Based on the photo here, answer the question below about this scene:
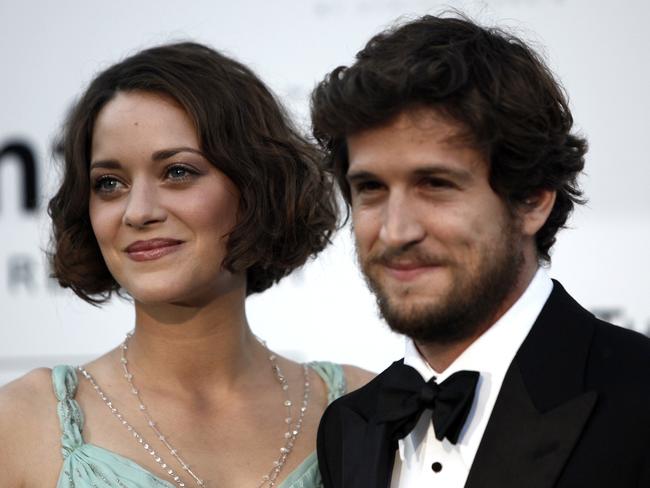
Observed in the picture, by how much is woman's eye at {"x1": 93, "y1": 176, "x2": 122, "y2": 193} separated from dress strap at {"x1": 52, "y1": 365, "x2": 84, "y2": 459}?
0.50m

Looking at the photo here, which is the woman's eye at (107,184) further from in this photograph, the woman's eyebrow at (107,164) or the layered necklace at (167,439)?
the layered necklace at (167,439)

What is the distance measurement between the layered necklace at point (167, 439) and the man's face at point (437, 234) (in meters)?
0.90

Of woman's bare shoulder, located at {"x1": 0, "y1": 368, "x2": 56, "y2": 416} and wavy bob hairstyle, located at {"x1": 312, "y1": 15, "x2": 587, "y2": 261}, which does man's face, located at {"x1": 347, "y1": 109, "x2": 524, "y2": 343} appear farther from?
woman's bare shoulder, located at {"x1": 0, "y1": 368, "x2": 56, "y2": 416}

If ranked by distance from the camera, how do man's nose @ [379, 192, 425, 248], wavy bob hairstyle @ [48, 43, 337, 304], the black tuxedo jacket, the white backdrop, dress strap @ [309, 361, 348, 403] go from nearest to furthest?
the black tuxedo jacket → man's nose @ [379, 192, 425, 248] → wavy bob hairstyle @ [48, 43, 337, 304] → dress strap @ [309, 361, 348, 403] → the white backdrop

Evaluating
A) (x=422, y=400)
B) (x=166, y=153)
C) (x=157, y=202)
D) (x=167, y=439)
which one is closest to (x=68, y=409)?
(x=167, y=439)

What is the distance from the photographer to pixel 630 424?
2.11 m

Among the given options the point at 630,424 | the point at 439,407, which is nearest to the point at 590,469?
the point at 630,424

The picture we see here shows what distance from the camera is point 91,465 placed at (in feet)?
9.53

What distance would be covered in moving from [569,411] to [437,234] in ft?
1.39

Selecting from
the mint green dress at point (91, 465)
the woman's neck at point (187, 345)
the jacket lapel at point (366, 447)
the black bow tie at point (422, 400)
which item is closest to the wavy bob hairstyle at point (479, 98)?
the black bow tie at point (422, 400)

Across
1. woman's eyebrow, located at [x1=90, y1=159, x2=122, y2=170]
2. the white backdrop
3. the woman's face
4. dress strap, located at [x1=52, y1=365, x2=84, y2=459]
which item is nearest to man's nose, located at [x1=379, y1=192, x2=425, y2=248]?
the woman's face

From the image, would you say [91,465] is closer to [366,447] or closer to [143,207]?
[143,207]

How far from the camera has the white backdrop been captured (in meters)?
4.22

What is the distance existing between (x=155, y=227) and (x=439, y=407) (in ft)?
3.33
